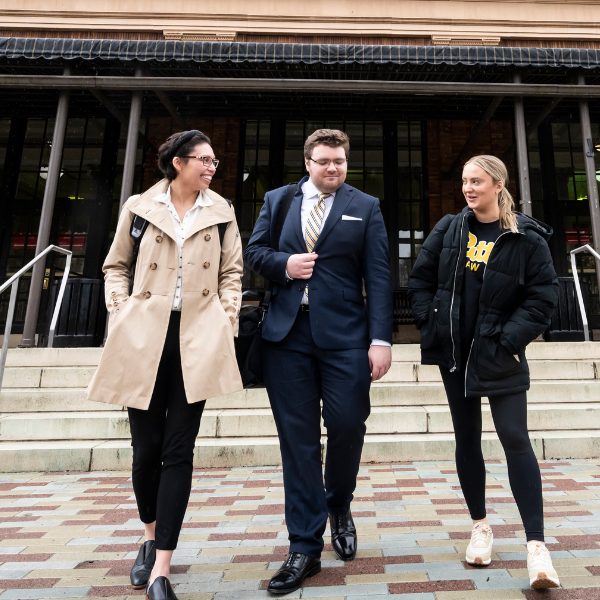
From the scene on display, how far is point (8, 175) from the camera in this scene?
999 cm

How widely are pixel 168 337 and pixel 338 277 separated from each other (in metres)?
0.85

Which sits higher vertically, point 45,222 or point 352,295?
point 45,222

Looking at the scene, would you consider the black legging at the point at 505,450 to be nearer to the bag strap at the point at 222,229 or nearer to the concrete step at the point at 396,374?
the bag strap at the point at 222,229

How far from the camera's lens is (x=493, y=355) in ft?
7.13

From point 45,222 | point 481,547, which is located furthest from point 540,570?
point 45,222

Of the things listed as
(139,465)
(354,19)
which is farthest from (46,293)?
(139,465)

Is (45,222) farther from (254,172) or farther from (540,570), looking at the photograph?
(540,570)

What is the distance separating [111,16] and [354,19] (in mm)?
4662

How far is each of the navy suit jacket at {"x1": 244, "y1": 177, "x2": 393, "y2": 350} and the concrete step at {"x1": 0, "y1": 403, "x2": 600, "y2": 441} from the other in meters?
2.28

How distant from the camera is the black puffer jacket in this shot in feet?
7.14

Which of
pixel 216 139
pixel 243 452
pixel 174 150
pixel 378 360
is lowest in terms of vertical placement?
pixel 243 452

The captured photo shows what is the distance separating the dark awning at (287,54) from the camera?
7.00 m

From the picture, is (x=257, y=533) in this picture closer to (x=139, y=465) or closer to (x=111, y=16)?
(x=139, y=465)

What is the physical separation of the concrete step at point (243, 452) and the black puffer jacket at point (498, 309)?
2.16 metres
